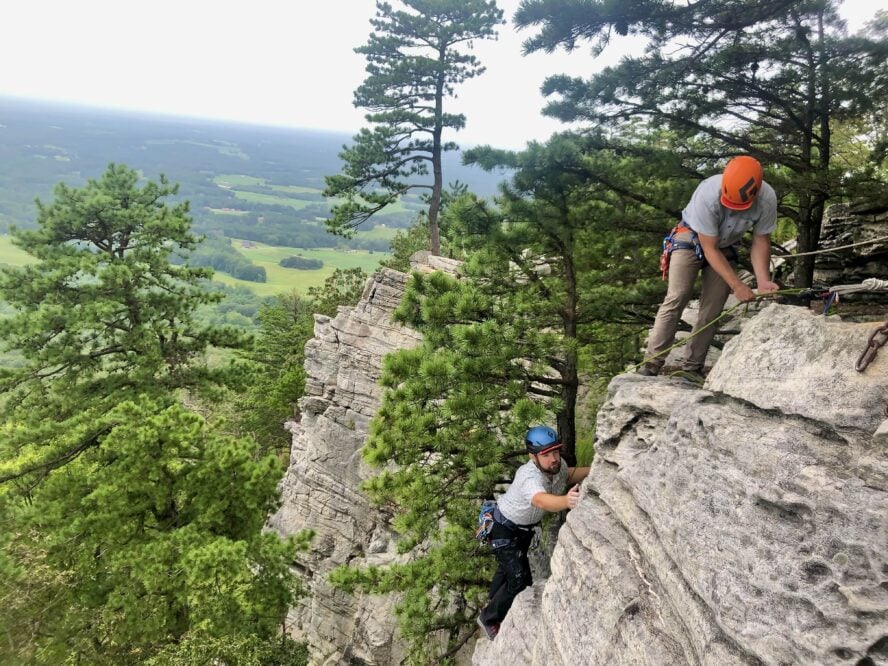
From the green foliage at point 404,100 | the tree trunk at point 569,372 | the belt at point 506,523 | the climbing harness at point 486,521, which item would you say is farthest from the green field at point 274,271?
the belt at point 506,523

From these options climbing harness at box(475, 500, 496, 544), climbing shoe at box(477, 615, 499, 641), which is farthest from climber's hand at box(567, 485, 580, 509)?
climbing shoe at box(477, 615, 499, 641)

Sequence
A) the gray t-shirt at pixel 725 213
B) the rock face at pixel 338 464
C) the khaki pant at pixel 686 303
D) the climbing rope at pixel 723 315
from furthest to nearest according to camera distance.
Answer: the rock face at pixel 338 464
the khaki pant at pixel 686 303
the gray t-shirt at pixel 725 213
the climbing rope at pixel 723 315

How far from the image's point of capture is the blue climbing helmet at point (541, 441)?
6.08m

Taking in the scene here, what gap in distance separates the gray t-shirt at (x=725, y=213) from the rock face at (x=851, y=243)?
186 inches

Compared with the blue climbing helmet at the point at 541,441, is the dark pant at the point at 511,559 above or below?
below

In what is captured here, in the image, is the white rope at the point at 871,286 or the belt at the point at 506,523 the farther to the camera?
the belt at the point at 506,523

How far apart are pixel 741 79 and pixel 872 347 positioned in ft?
19.4

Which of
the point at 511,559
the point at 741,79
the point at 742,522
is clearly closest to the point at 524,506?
the point at 511,559

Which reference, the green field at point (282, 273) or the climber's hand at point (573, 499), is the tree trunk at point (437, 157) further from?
the green field at point (282, 273)

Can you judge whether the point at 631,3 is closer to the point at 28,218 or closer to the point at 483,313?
the point at 483,313

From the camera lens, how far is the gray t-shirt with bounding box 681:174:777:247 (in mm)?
5570

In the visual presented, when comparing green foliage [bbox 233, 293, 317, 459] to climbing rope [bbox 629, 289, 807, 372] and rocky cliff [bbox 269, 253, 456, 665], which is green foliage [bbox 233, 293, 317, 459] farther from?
climbing rope [bbox 629, 289, 807, 372]

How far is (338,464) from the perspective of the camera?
58.3 feet

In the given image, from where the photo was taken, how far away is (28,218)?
189000mm
